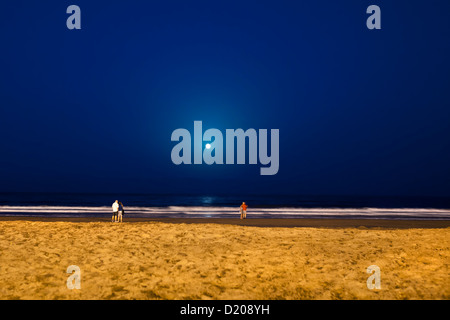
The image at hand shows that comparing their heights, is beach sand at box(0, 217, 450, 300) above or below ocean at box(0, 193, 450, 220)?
above

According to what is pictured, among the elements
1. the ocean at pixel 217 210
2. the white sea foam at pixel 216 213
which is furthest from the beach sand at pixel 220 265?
the white sea foam at pixel 216 213

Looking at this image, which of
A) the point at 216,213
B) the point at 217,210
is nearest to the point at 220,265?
the point at 216,213

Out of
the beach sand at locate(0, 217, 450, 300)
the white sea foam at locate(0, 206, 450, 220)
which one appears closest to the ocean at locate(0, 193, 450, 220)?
the white sea foam at locate(0, 206, 450, 220)

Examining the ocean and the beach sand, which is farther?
the ocean

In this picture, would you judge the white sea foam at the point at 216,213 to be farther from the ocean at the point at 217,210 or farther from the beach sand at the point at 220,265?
the beach sand at the point at 220,265

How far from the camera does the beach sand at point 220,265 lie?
6.52m

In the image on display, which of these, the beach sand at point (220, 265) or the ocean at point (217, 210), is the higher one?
the beach sand at point (220, 265)

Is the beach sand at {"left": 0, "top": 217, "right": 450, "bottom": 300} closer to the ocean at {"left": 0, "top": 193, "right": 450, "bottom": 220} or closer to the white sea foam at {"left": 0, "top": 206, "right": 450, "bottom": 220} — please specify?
the ocean at {"left": 0, "top": 193, "right": 450, "bottom": 220}

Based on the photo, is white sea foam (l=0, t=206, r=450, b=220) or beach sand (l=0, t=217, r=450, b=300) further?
white sea foam (l=0, t=206, r=450, b=220)

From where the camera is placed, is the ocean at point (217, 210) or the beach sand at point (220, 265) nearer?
the beach sand at point (220, 265)

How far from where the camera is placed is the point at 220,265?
8.30 meters

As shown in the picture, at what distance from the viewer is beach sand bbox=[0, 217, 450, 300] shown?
652cm
